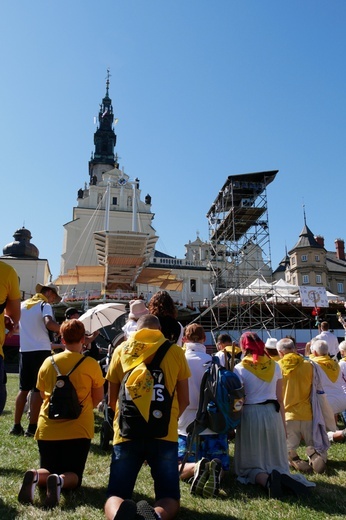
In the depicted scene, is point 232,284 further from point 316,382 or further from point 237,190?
point 316,382

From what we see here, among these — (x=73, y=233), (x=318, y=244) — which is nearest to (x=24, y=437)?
(x=73, y=233)

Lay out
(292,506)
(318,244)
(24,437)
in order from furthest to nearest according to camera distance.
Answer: (318,244)
(24,437)
(292,506)

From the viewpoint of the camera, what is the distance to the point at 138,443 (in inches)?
124

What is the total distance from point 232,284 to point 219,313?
18.0ft

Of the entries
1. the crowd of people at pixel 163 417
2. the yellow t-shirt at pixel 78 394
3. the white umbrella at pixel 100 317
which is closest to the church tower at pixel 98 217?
the white umbrella at pixel 100 317

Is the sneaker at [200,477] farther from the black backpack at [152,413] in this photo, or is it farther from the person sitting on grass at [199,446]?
the black backpack at [152,413]

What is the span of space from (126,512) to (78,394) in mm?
1394

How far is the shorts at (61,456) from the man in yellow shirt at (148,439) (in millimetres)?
618

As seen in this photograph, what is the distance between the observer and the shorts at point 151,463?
10.2 feet

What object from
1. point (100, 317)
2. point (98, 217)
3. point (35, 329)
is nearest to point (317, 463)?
point (35, 329)

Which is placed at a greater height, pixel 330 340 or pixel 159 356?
pixel 330 340

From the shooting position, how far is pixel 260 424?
439cm

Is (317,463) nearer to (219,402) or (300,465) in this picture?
(300,465)

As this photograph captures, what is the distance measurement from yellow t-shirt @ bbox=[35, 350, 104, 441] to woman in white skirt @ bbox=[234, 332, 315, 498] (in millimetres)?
1649
